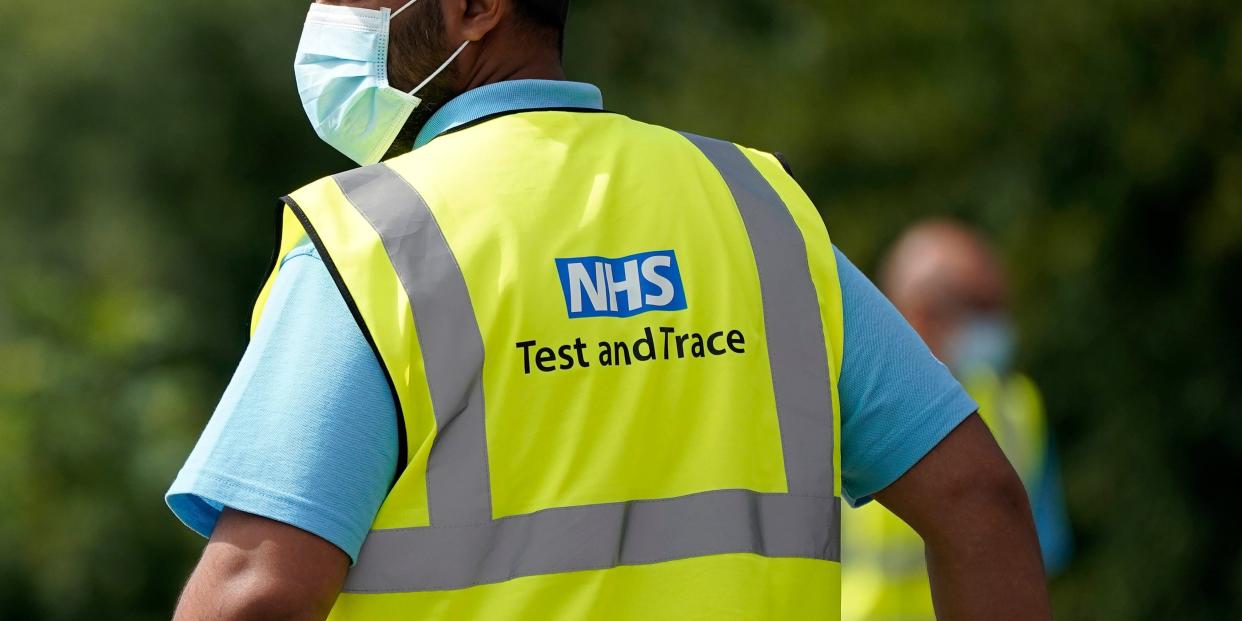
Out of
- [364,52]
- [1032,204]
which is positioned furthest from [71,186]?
[364,52]

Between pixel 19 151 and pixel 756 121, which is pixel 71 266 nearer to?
pixel 19 151

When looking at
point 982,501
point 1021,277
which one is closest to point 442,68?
point 982,501

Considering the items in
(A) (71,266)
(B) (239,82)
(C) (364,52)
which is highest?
(C) (364,52)

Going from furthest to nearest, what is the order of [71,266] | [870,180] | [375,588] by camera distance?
[71,266], [870,180], [375,588]

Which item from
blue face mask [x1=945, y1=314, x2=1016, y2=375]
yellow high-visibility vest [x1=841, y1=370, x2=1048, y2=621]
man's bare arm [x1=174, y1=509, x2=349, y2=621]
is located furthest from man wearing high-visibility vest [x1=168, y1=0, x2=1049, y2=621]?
blue face mask [x1=945, y1=314, x2=1016, y2=375]

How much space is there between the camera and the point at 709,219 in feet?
5.84

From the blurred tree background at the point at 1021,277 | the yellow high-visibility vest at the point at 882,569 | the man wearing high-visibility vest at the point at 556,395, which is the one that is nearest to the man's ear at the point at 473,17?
the man wearing high-visibility vest at the point at 556,395

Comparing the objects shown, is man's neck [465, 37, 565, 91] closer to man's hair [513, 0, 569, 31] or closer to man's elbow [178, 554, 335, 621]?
man's hair [513, 0, 569, 31]

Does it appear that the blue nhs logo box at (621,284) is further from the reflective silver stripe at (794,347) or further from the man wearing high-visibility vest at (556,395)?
the reflective silver stripe at (794,347)

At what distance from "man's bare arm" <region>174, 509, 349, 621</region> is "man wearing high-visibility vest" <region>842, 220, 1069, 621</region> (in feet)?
8.39

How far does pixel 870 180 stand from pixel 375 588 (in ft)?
18.0

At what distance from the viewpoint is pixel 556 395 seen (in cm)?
164

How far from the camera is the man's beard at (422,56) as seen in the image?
6.24 feet

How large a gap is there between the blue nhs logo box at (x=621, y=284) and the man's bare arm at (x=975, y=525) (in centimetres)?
38
